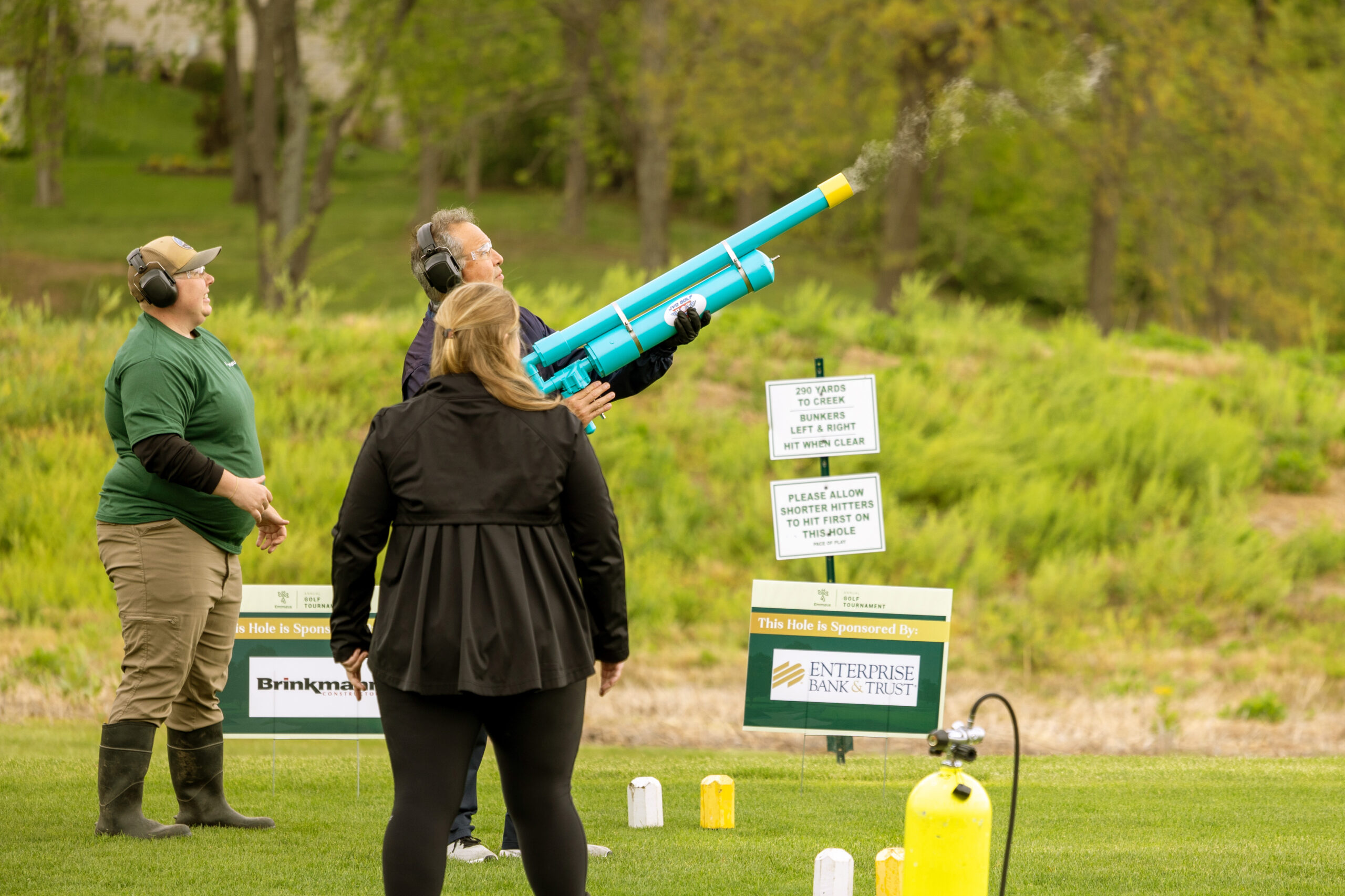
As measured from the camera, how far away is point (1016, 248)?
4356cm

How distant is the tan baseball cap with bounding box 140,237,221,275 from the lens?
183 inches

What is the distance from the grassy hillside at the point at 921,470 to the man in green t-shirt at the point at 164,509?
17.0 feet

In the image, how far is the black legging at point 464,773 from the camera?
3113mm

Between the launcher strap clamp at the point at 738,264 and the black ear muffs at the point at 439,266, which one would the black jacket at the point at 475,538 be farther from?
the launcher strap clamp at the point at 738,264

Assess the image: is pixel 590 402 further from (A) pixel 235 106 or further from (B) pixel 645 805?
(A) pixel 235 106

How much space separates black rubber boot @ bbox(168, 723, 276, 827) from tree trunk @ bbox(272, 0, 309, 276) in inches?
592

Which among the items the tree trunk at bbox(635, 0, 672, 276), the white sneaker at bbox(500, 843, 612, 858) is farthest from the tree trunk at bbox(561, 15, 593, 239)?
the white sneaker at bbox(500, 843, 612, 858)

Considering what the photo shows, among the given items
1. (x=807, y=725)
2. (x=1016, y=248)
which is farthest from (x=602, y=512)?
(x=1016, y=248)

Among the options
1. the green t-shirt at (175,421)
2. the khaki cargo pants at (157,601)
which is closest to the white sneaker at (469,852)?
the khaki cargo pants at (157,601)

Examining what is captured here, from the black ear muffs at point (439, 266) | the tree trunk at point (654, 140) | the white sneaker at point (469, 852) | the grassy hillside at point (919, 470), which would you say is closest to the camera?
the black ear muffs at point (439, 266)

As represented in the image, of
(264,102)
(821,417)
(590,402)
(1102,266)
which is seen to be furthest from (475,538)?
(1102,266)

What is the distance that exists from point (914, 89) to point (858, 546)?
1347 cm

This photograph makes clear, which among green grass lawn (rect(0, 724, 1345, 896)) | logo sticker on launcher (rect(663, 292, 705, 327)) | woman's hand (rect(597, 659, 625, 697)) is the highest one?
logo sticker on launcher (rect(663, 292, 705, 327))

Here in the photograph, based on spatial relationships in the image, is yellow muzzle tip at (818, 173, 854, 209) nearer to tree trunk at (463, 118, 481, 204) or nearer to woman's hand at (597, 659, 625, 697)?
woman's hand at (597, 659, 625, 697)
